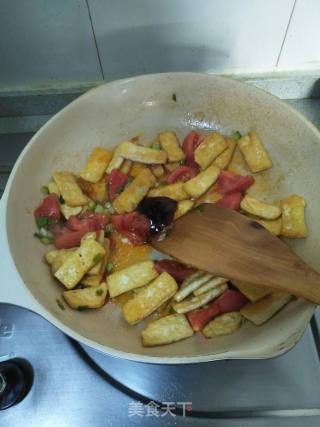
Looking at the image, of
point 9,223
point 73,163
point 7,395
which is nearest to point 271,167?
point 73,163

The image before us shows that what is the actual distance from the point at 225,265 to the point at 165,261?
238mm

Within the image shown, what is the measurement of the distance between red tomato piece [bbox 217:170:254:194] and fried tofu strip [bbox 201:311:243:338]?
421 mm

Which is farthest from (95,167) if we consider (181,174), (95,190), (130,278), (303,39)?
(303,39)

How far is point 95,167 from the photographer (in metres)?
1.31

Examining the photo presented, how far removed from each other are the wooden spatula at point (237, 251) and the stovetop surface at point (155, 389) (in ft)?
0.92

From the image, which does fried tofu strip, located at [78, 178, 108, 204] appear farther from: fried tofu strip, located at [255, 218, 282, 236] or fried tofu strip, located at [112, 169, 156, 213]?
fried tofu strip, located at [255, 218, 282, 236]

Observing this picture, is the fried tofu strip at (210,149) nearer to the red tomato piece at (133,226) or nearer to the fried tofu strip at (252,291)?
the red tomato piece at (133,226)

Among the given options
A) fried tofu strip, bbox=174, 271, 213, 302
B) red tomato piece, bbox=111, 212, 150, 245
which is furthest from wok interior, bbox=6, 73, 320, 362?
red tomato piece, bbox=111, 212, 150, 245

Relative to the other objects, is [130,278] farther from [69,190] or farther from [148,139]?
[148,139]

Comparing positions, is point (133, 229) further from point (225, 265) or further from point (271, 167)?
point (271, 167)

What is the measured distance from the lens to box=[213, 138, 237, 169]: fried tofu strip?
1.32m

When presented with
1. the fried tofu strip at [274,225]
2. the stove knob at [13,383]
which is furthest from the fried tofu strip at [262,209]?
the stove knob at [13,383]

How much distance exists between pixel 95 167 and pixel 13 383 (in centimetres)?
68

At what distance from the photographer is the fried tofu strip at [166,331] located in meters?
1.01
